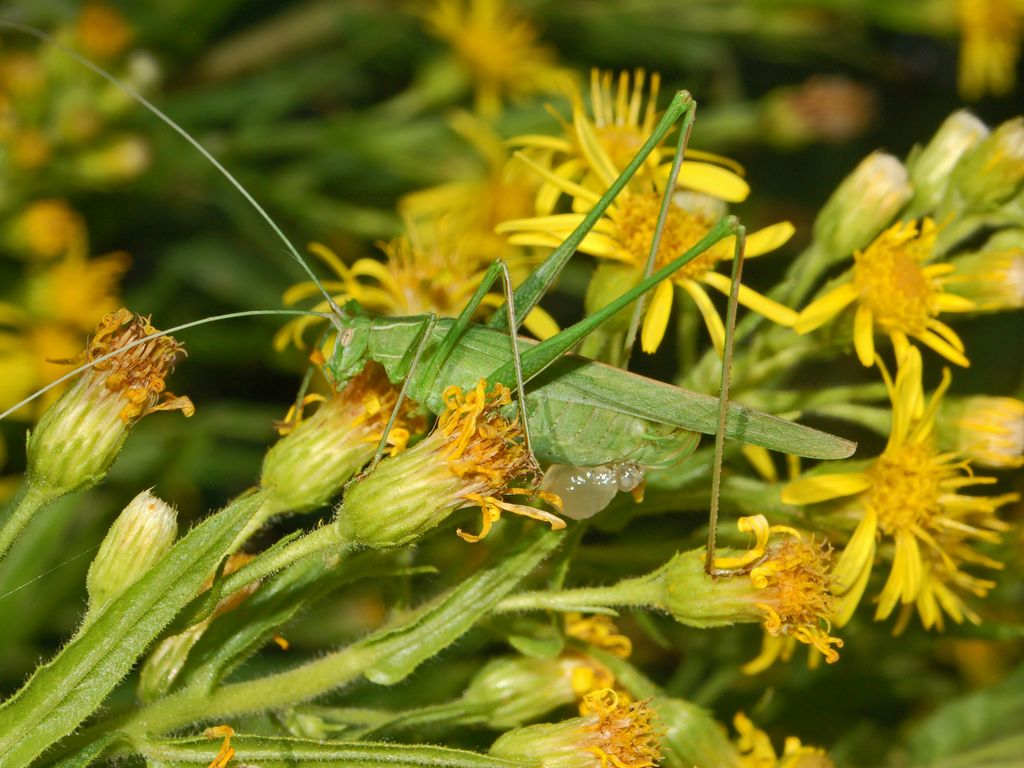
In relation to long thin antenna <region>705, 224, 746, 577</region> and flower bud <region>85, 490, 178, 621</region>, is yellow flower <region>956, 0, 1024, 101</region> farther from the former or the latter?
flower bud <region>85, 490, 178, 621</region>

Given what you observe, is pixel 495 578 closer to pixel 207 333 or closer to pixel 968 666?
→ pixel 207 333

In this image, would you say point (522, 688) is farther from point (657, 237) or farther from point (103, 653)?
point (657, 237)

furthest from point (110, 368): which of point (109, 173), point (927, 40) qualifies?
point (927, 40)

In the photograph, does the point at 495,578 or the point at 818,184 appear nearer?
the point at 495,578

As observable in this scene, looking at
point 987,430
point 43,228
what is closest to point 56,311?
point 43,228

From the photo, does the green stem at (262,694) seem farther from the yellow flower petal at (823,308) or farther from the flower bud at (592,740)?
the yellow flower petal at (823,308)

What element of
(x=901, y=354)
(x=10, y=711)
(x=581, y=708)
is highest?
(x=901, y=354)

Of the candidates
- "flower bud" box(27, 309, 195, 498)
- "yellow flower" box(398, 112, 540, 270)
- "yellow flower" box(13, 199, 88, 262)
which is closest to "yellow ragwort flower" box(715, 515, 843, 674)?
"flower bud" box(27, 309, 195, 498)
